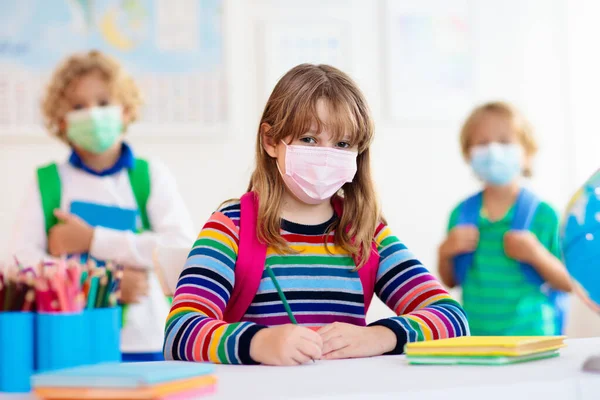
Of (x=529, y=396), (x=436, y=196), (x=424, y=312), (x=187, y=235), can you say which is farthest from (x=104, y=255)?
(x=436, y=196)

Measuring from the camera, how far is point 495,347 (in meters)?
0.96

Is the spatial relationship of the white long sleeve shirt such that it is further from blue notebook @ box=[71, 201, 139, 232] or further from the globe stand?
the globe stand

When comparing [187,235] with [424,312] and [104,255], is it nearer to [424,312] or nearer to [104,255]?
[104,255]

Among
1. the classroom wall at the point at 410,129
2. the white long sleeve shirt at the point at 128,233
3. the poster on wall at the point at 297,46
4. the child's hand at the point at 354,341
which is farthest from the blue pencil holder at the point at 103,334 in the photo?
the poster on wall at the point at 297,46

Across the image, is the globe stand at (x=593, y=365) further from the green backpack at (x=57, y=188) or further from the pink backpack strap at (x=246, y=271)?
the green backpack at (x=57, y=188)

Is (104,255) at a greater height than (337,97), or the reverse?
(337,97)

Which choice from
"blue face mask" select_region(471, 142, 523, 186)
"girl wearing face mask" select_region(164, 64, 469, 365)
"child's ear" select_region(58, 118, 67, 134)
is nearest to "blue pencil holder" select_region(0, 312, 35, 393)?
"girl wearing face mask" select_region(164, 64, 469, 365)

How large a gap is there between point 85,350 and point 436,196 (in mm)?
2648

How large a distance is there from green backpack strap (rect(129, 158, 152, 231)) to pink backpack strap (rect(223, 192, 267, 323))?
732mm

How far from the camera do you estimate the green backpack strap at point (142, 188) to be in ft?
6.82

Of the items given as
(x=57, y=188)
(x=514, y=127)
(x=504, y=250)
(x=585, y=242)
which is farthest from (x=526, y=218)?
(x=585, y=242)

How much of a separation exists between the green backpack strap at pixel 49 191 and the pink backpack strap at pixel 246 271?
817mm

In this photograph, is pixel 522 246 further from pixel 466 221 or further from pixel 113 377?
pixel 113 377

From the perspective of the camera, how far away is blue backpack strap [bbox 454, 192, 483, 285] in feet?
7.89
